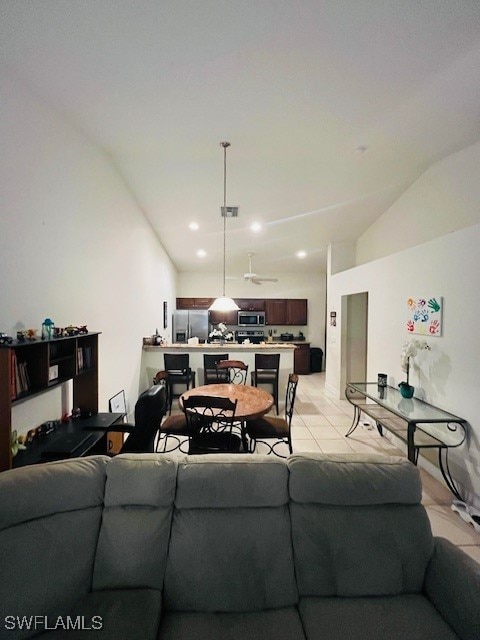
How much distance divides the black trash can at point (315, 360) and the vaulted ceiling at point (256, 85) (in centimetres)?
482

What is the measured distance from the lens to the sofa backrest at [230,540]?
1.13 meters

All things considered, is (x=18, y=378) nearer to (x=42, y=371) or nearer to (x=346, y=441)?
(x=42, y=371)

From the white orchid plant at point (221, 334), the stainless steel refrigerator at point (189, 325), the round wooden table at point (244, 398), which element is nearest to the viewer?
the round wooden table at point (244, 398)

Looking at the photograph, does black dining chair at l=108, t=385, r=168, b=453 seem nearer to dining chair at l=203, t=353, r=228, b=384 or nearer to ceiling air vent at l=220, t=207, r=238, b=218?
dining chair at l=203, t=353, r=228, b=384

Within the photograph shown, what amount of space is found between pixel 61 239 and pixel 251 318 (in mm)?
5791

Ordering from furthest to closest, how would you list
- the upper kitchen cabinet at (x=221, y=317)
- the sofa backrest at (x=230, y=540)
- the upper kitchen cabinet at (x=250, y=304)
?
the upper kitchen cabinet at (x=250, y=304)
the upper kitchen cabinet at (x=221, y=317)
the sofa backrest at (x=230, y=540)

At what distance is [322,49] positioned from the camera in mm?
1843

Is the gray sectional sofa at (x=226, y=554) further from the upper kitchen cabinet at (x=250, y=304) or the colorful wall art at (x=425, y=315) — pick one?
the upper kitchen cabinet at (x=250, y=304)

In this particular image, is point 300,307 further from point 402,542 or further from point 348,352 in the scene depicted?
point 402,542

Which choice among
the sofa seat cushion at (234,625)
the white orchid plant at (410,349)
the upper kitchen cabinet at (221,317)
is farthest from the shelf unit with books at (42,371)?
the upper kitchen cabinet at (221,317)

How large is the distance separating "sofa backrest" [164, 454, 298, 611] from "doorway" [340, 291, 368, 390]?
4.35 meters

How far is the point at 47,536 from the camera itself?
110 cm

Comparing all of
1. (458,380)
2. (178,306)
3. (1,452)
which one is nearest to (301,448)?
(458,380)

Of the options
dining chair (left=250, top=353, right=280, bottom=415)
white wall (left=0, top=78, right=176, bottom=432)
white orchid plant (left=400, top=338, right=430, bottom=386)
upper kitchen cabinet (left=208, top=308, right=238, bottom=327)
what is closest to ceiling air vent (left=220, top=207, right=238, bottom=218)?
white wall (left=0, top=78, right=176, bottom=432)
